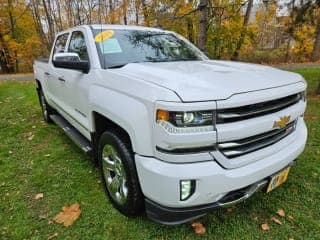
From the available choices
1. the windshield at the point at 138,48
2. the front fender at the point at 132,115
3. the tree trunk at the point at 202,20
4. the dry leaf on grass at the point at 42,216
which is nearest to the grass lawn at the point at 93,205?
the dry leaf on grass at the point at 42,216

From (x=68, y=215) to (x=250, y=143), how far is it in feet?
6.16

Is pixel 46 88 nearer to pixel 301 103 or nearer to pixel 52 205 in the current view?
pixel 52 205

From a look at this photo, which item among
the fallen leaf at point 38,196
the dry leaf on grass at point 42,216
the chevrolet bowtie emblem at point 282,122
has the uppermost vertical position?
the chevrolet bowtie emblem at point 282,122

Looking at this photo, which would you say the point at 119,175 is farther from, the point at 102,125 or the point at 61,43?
the point at 61,43

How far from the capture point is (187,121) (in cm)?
192

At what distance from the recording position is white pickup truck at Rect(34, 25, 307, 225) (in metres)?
1.94

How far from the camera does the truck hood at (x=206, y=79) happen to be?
1.97 metres

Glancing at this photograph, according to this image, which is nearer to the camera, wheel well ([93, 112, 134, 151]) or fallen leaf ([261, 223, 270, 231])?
fallen leaf ([261, 223, 270, 231])

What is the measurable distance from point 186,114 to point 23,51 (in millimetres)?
26387

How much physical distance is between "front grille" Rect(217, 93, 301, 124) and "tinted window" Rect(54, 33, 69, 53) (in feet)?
10.5

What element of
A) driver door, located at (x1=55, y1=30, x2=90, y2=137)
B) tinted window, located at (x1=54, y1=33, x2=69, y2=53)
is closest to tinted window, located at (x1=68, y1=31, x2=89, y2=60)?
driver door, located at (x1=55, y1=30, x2=90, y2=137)

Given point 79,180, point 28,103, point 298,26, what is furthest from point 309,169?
point 28,103

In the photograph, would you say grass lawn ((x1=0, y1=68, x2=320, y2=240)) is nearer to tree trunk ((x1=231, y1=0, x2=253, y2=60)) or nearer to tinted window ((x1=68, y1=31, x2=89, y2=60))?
tinted window ((x1=68, y1=31, x2=89, y2=60))

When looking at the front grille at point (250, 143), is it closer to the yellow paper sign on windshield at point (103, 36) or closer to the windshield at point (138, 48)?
the windshield at point (138, 48)
